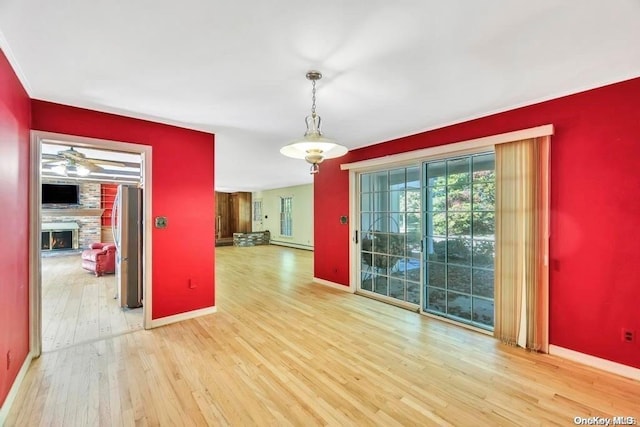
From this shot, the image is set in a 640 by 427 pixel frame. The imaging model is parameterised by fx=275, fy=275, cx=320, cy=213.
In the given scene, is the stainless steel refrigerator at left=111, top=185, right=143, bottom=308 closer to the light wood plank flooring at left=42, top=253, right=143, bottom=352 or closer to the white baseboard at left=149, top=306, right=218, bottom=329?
the light wood plank flooring at left=42, top=253, right=143, bottom=352

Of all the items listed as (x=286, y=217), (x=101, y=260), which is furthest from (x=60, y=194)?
(x=286, y=217)

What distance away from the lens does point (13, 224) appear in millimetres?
2195

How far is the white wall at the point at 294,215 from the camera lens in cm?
1049

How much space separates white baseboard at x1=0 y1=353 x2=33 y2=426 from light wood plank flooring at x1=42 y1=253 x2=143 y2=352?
37cm

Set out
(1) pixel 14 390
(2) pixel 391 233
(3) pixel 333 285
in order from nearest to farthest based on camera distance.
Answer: (1) pixel 14 390 < (2) pixel 391 233 < (3) pixel 333 285

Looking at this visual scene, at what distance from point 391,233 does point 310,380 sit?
2.63m

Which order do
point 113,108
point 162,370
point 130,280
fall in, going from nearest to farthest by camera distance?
1. point 162,370
2. point 113,108
3. point 130,280

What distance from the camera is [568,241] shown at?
2.67m

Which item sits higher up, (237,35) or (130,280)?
(237,35)

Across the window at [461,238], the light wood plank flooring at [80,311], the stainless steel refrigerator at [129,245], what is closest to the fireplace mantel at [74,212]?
the light wood plank flooring at [80,311]

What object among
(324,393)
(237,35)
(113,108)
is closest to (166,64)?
(237,35)

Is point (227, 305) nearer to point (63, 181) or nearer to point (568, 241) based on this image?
point (568, 241)

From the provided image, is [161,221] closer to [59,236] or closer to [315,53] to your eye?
[315,53]

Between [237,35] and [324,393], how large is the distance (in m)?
2.65
